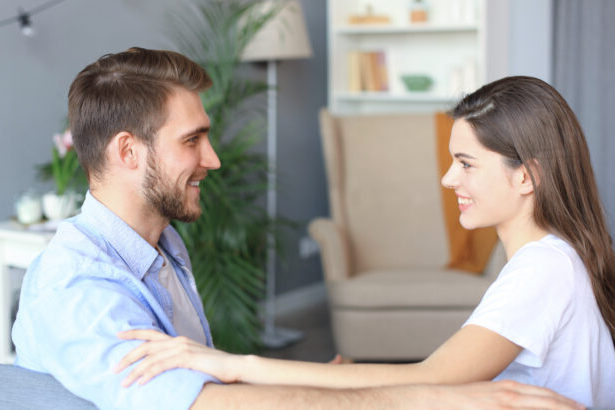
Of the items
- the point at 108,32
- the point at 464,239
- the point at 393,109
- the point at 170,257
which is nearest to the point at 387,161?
the point at 464,239

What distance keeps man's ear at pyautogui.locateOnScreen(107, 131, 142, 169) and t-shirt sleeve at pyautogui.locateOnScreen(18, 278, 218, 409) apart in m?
0.31

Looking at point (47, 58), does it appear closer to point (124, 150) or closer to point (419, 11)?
point (124, 150)

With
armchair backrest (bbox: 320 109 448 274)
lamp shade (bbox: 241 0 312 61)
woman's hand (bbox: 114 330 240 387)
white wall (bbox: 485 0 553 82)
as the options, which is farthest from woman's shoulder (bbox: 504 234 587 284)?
white wall (bbox: 485 0 553 82)

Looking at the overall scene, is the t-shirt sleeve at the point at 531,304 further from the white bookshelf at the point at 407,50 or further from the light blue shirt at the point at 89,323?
the white bookshelf at the point at 407,50

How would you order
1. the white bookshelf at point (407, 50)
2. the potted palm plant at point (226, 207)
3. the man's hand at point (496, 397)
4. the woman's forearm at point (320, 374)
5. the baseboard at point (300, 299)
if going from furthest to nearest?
the baseboard at point (300, 299) → the white bookshelf at point (407, 50) → the potted palm plant at point (226, 207) → the woman's forearm at point (320, 374) → the man's hand at point (496, 397)

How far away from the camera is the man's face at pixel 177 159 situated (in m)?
1.34

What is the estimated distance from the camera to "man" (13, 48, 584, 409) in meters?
1.00

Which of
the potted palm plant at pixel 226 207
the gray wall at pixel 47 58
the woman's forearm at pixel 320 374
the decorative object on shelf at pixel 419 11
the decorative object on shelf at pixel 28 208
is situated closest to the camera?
the woman's forearm at pixel 320 374

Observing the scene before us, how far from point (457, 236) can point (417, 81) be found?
3.57 feet

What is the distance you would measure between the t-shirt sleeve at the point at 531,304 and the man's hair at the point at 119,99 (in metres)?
0.67

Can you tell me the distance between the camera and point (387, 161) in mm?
3719

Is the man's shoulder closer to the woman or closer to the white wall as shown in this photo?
the woman

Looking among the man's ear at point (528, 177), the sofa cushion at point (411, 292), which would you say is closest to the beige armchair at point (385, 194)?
the sofa cushion at point (411, 292)

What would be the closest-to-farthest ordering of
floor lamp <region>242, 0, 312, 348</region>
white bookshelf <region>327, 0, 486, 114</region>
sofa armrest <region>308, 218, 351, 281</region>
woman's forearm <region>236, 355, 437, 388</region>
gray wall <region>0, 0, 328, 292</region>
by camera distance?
woman's forearm <region>236, 355, 437, 388</region> → gray wall <region>0, 0, 328, 292</region> → sofa armrest <region>308, 218, 351, 281</region> → floor lamp <region>242, 0, 312, 348</region> → white bookshelf <region>327, 0, 486, 114</region>
